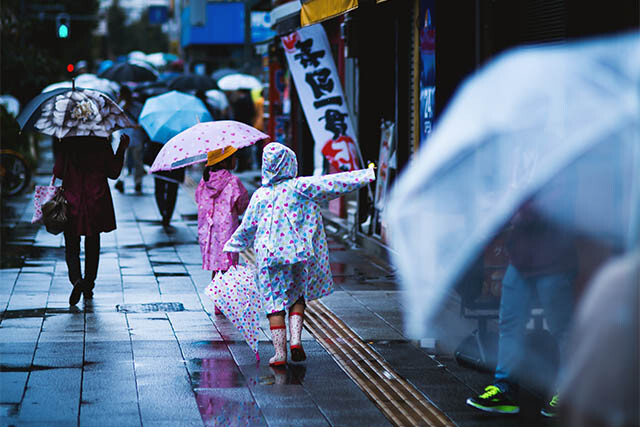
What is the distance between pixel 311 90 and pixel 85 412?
28.0 feet

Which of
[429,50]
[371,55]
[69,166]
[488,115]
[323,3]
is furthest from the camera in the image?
[371,55]

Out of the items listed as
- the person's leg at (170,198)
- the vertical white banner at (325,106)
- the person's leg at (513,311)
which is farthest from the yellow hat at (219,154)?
the person's leg at (170,198)

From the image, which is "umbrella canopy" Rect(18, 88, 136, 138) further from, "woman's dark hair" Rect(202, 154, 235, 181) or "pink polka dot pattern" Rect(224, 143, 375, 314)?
"pink polka dot pattern" Rect(224, 143, 375, 314)

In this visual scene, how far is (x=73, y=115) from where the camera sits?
9797 mm

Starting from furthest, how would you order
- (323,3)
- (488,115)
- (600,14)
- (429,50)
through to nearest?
(323,3), (429,50), (600,14), (488,115)

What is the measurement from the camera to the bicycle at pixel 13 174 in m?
20.0

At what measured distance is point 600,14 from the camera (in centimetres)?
706

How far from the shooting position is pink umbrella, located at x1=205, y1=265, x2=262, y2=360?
752 cm

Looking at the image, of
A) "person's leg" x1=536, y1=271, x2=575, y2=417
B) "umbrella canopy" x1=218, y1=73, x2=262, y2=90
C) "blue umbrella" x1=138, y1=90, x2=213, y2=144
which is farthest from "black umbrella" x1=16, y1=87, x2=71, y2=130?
"umbrella canopy" x1=218, y1=73, x2=262, y2=90

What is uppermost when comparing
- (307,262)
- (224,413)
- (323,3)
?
(323,3)

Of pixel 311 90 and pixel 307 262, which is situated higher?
pixel 311 90

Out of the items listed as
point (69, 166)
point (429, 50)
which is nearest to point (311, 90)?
point (429, 50)

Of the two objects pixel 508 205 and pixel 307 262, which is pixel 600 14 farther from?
pixel 508 205

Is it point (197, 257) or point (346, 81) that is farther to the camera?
point (346, 81)
